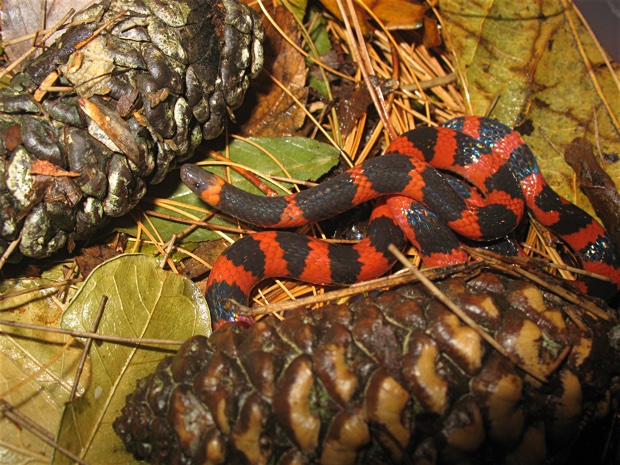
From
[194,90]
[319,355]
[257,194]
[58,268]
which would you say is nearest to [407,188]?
[257,194]

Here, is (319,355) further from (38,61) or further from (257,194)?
(38,61)

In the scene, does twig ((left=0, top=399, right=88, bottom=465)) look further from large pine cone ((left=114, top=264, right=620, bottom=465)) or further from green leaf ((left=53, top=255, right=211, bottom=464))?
large pine cone ((left=114, top=264, right=620, bottom=465))

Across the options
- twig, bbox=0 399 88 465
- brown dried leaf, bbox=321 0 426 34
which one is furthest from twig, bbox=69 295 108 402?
brown dried leaf, bbox=321 0 426 34

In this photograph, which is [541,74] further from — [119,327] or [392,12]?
[119,327]

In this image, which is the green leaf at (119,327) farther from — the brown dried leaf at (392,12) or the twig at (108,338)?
the brown dried leaf at (392,12)

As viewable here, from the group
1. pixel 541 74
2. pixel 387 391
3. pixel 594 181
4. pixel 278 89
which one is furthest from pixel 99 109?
pixel 594 181

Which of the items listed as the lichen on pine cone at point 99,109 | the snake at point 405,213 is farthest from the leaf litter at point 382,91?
the lichen on pine cone at point 99,109
